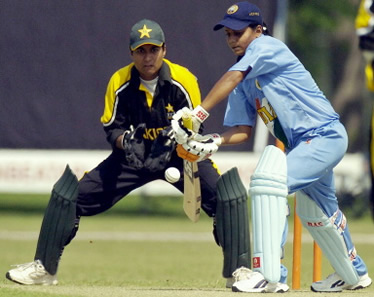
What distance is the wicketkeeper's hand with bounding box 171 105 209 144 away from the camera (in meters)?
6.42

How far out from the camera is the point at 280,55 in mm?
6543

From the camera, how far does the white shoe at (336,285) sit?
7121mm

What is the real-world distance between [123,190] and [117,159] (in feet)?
0.69

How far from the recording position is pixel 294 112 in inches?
259

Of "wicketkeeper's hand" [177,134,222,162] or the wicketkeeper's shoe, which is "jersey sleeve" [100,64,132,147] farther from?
the wicketkeeper's shoe

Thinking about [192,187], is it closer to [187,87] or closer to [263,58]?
[187,87]

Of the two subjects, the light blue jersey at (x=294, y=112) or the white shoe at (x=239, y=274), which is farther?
the white shoe at (x=239, y=274)

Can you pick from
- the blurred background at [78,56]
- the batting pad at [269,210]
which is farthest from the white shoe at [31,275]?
the blurred background at [78,56]

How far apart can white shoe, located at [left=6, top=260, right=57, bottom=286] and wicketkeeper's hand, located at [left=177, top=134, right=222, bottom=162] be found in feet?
4.59

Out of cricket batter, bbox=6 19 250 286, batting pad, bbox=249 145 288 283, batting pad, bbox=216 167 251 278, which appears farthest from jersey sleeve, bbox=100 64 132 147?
batting pad, bbox=249 145 288 283

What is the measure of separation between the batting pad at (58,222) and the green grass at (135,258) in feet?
0.80

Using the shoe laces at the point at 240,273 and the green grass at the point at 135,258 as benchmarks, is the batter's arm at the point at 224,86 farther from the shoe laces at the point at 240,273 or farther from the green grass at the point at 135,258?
the shoe laces at the point at 240,273

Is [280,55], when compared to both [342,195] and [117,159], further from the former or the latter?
[342,195]

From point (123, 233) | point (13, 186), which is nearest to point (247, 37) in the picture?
point (123, 233)
